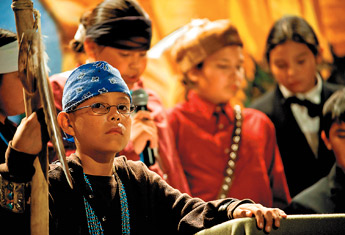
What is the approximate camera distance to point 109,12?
2.65 meters

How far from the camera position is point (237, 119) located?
330cm

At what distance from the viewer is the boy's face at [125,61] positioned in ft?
8.56

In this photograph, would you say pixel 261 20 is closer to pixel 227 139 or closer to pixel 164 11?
pixel 164 11

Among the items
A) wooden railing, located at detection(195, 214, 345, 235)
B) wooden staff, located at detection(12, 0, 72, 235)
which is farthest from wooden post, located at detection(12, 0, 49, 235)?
wooden railing, located at detection(195, 214, 345, 235)

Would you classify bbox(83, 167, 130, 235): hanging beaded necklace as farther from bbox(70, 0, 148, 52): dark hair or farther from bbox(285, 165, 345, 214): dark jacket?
bbox(285, 165, 345, 214): dark jacket

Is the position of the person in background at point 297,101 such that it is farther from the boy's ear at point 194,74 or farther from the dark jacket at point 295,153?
the boy's ear at point 194,74

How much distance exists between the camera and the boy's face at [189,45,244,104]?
10.7 ft

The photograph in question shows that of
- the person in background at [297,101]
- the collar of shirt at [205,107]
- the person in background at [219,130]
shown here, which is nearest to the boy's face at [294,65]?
the person in background at [297,101]

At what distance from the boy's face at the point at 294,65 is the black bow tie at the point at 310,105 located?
68 millimetres

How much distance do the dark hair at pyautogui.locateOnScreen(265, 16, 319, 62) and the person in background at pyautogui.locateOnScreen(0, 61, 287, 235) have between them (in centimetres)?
198

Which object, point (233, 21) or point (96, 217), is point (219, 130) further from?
point (96, 217)

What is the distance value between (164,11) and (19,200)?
85.1 inches

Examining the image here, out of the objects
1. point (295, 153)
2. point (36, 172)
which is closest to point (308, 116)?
point (295, 153)

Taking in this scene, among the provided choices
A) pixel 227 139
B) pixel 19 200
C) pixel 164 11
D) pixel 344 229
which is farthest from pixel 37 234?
pixel 164 11
